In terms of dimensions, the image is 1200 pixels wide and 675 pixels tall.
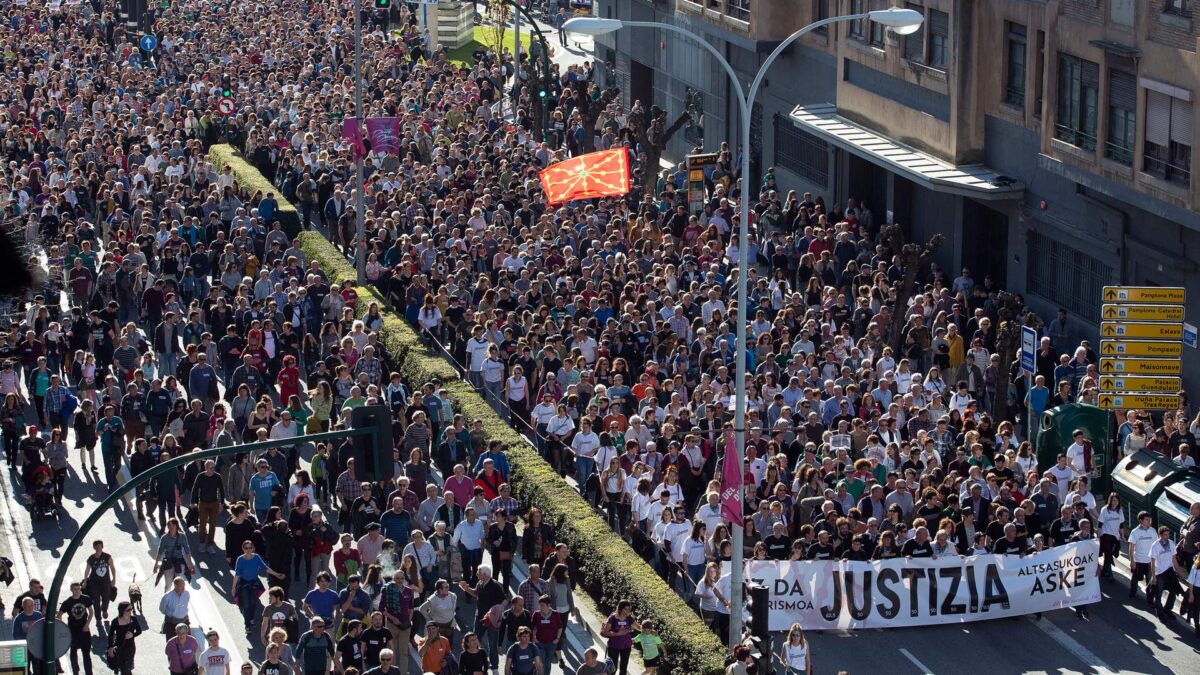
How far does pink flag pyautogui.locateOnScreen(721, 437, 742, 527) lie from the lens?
1691 centimetres

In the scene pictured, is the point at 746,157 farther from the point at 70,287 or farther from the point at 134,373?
the point at 70,287

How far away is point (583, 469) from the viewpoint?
2197cm

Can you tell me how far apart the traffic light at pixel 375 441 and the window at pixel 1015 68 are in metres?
21.7

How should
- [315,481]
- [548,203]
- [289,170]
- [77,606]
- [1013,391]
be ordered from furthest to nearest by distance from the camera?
[289,170] → [548,203] → [1013,391] → [315,481] → [77,606]

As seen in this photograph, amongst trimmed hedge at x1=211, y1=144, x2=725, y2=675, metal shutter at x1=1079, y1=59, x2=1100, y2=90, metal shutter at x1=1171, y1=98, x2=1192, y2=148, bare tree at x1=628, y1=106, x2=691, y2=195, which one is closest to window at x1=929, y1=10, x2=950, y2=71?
metal shutter at x1=1079, y1=59, x2=1100, y2=90

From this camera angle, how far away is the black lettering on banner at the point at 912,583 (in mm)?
18672

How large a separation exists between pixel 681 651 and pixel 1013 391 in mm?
9651

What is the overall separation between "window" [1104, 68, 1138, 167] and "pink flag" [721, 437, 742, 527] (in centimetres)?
1266

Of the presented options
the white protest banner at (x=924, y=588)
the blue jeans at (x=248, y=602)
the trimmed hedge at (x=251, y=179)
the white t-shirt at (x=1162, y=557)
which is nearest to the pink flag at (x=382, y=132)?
the trimmed hedge at (x=251, y=179)

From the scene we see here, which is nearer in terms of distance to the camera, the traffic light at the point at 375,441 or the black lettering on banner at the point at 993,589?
the traffic light at the point at 375,441

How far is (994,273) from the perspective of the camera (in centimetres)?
3366

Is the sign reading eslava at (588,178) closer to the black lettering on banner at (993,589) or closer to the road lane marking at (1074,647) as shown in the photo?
the black lettering on banner at (993,589)

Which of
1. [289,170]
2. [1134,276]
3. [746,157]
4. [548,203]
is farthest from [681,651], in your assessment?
[289,170]

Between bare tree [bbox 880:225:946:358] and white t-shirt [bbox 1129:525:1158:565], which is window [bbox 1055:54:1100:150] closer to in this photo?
bare tree [bbox 880:225:946:358]
